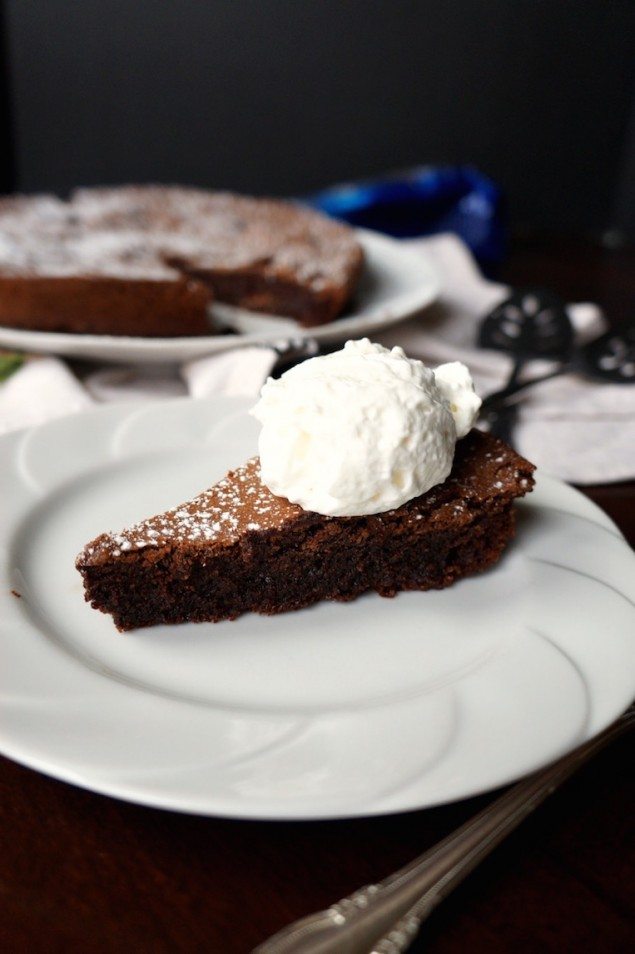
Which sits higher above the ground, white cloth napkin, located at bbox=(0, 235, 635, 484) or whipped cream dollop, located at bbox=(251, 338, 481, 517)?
whipped cream dollop, located at bbox=(251, 338, 481, 517)

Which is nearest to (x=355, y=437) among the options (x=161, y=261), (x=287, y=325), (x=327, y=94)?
(x=287, y=325)

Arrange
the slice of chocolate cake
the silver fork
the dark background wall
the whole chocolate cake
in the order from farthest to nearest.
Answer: the dark background wall → the whole chocolate cake → the slice of chocolate cake → the silver fork

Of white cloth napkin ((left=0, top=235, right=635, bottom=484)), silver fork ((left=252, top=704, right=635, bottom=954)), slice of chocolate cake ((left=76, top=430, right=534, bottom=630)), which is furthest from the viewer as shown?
white cloth napkin ((left=0, top=235, right=635, bottom=484))

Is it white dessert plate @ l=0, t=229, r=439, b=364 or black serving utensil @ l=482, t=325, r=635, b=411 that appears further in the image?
black serving utensil @ l=482, t=325, r=635, b=411

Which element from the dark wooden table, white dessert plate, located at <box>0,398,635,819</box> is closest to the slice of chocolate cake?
white dessert plate, located at <box>0,398,635,819</box>

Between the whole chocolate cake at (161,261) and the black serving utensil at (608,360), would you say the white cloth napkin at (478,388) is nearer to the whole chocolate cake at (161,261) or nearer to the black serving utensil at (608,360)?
the black serving utensil at (608,360)

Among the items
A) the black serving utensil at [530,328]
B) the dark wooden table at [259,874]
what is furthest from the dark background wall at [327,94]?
the dark wooden table at [259,874]

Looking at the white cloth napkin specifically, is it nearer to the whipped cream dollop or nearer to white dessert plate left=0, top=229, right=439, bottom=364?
white dessert plate left=0, top=229, right=439, bottom=364

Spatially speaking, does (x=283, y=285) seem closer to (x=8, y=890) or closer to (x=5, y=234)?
(x=5, y=234)
